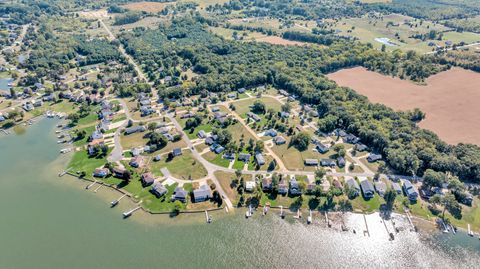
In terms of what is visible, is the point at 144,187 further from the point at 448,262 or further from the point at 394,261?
the point at 448,262

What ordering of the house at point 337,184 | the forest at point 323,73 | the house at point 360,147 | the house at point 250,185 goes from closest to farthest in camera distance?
the house at point 250,185, the house at point 337,184, the forest at point 323,73, the house at point 360,147

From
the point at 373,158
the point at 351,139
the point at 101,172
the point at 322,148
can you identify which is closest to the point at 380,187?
the point at 373,158

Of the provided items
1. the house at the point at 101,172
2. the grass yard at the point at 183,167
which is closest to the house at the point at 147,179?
the grass yard at the point at 183,167

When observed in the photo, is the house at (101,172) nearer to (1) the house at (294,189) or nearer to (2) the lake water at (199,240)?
(2) the lake water at (199,240)

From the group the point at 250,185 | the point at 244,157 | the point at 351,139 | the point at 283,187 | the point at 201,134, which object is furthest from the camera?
the point at 201,134

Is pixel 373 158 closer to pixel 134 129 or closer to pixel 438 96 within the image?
pixel 438 96

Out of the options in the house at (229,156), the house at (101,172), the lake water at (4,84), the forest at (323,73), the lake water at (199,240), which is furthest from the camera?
the lake water at (4,84)

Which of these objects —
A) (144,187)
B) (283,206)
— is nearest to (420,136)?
(283,206)
